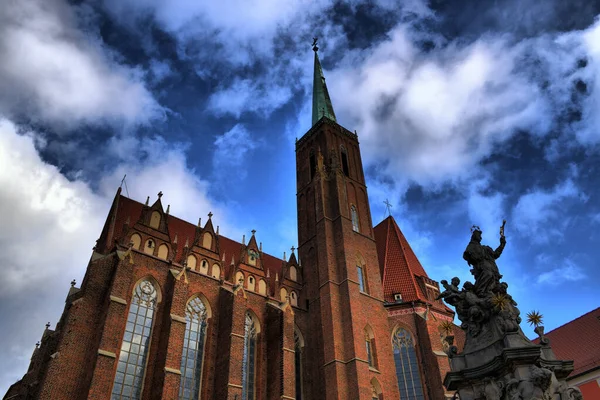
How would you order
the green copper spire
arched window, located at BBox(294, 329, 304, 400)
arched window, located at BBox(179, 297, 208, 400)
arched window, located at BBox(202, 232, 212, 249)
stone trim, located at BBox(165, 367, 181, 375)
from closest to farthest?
stone trim, located at BBox(165, 367, 181, 375)
arched window, located at BBox(179, 297, 208, 400)
arched window, located at BBox(294, 329, 304, 400)
arched window, located at BBox(202, 232, 212, 249)
the green copper spire

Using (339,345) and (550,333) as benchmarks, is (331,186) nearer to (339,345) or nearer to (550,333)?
(339,345)

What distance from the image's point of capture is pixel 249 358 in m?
22.7

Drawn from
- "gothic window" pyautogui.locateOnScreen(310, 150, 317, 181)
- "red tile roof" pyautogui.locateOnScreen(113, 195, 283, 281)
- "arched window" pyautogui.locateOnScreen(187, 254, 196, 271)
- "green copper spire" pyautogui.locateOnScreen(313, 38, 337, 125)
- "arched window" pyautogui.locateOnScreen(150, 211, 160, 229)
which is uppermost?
"green copper spire" pyautogui.locateOnScreen(313, 38, 337, 125)

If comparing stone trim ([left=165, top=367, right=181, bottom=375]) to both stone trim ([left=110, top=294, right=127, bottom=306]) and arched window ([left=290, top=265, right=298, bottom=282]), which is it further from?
arched window ([left=290, top=265, right=298, bottom=282])

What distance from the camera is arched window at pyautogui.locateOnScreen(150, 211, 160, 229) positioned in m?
23.4

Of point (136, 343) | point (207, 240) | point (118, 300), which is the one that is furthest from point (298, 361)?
point (118, 300)

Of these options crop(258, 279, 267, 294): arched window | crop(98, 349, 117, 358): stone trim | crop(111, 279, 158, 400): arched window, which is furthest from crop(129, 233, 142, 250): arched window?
crop(258, 279, 267, 294): arched window

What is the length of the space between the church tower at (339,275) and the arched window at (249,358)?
2892mm

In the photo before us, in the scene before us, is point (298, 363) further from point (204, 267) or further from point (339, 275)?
point (204, 267)

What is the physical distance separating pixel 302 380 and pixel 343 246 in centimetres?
743

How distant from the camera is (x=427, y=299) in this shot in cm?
2736

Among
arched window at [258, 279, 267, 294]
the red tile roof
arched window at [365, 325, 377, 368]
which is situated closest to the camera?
arched window at [365, 325, 377, 368]

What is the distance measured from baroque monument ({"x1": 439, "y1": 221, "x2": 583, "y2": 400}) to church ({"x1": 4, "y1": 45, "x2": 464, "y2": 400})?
1163cm

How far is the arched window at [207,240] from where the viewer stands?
2503 centimetres
